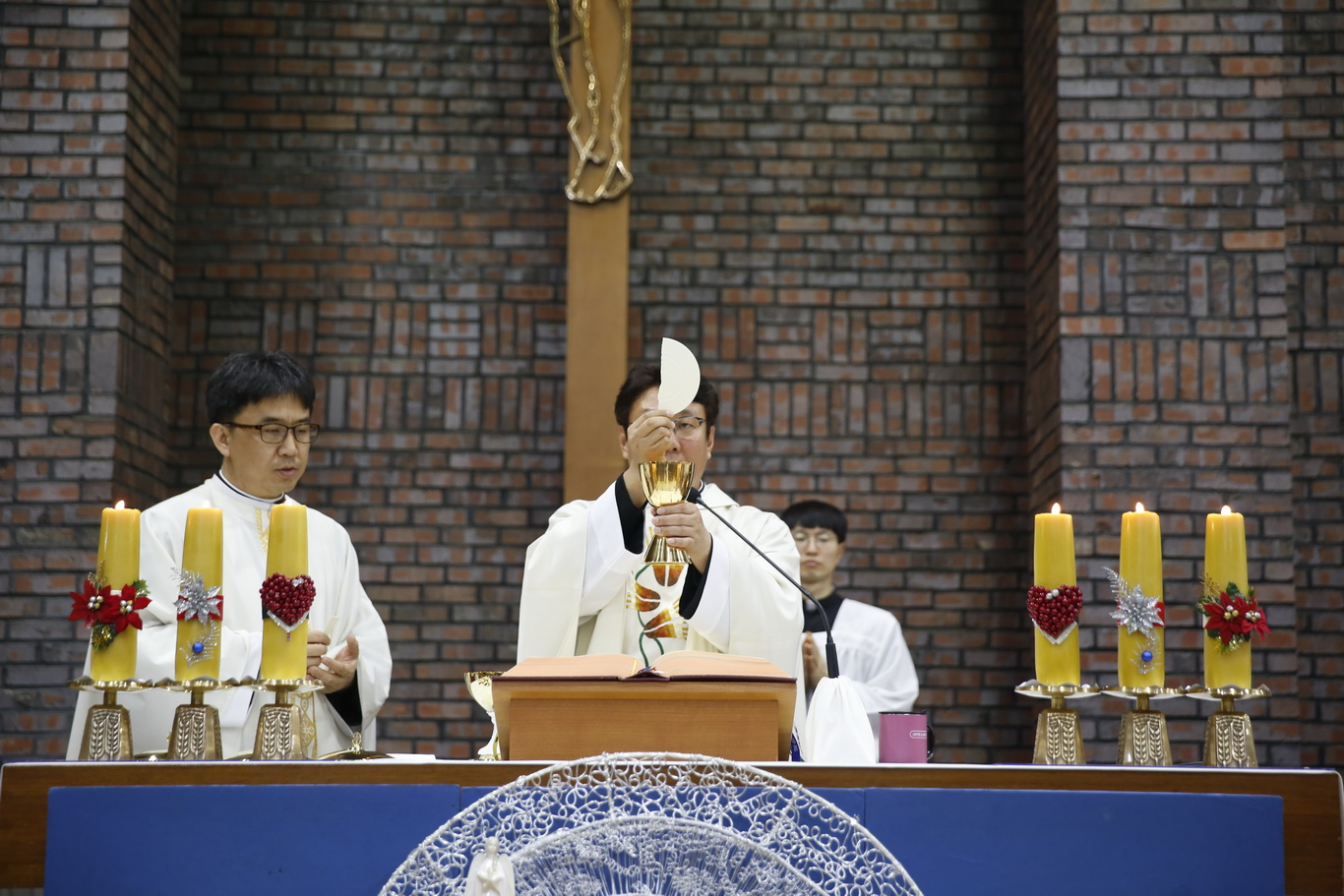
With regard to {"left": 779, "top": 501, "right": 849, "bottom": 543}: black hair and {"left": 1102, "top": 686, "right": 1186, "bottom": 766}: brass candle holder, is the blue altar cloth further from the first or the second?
{"left": 779, "top": 501, "right": 849, "bottom": 543}: black hair

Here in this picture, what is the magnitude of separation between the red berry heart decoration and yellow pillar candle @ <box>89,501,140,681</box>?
1745mm

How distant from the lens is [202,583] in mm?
2939

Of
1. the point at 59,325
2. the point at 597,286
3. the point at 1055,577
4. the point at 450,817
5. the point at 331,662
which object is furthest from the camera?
the point at 597,286

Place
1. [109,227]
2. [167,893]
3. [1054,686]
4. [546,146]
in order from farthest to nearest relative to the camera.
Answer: [546,146]
[109,227]
[1054,686]
[167,893]

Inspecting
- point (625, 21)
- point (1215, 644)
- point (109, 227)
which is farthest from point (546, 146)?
point (1215, 644)

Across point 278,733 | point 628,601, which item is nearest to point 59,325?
point 628,601

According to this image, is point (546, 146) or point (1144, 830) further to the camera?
point (546, 146)

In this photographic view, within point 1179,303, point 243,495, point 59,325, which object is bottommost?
point 243,495

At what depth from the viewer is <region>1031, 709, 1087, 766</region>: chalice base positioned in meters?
2.83

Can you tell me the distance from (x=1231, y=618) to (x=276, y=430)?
222 centimetres

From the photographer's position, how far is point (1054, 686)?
289 cm

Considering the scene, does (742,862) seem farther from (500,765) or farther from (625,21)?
(625,21)

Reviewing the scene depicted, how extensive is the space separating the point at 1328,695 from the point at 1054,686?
3458 millimetres

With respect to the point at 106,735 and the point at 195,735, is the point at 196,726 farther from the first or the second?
the point at 106,735
